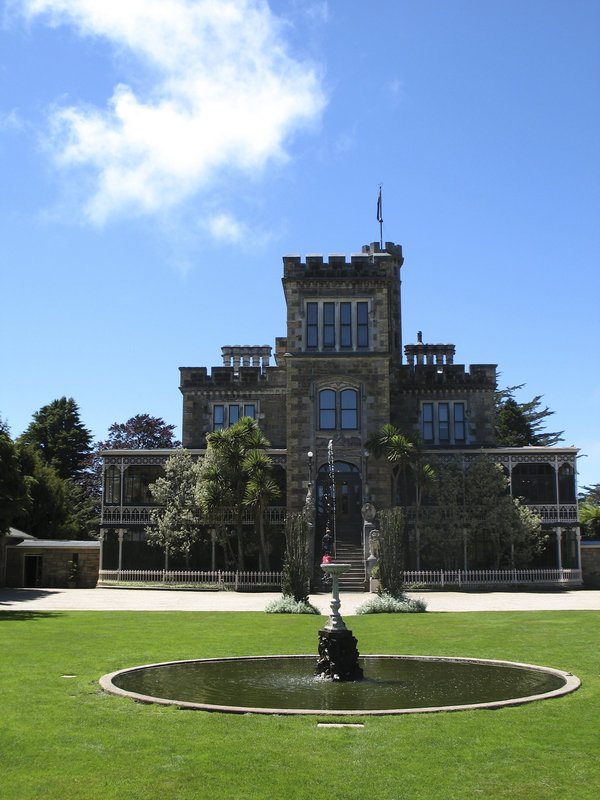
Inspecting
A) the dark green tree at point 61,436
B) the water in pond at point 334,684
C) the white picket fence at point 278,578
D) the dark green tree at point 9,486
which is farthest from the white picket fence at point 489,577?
the dark green tree at point 61,436

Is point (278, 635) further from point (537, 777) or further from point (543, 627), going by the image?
point (537, 777)

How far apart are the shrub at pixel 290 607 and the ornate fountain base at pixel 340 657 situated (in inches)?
497

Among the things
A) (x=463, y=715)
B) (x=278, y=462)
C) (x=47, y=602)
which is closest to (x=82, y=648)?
(x=463, y=715)

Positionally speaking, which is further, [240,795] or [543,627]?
[543,627]

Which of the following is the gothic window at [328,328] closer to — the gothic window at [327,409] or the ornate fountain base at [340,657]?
the gothic window at [327,409]

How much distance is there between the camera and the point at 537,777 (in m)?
7.62

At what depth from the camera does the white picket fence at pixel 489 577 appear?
37.0m

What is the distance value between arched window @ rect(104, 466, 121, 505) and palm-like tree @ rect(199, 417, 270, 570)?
5.24 m

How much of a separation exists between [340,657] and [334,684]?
0.49 metres

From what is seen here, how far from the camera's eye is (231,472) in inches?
1540

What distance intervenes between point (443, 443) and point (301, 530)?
22.3 m

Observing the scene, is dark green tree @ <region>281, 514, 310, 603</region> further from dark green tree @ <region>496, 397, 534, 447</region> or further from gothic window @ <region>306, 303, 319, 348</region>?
dark green tree @ <region>496, 397, 534, 447</region>

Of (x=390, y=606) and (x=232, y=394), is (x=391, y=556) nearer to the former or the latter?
(x=390, y=606)

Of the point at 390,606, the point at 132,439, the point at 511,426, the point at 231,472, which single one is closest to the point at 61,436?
the point at 132,439
